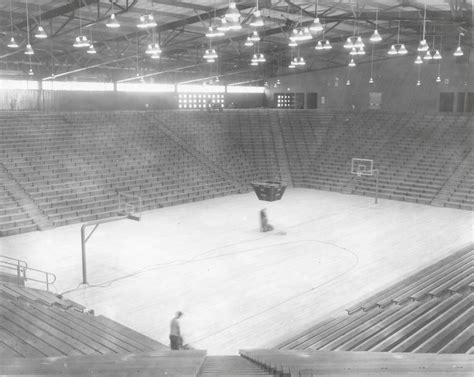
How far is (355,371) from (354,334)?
137 inches

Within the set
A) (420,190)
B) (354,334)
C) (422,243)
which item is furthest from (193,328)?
(420,190)

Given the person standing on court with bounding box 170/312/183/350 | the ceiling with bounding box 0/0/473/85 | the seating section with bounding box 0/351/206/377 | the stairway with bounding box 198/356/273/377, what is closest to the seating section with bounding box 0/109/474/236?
the ceiling with bounding box 0/0/473/85

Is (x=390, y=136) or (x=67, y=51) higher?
(x=67, y=51)

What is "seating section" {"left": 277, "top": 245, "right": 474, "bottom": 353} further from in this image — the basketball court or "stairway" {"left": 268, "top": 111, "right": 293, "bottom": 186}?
"stairway" {"left": 268, "top": 111, "right": 293, "bottom": 186}

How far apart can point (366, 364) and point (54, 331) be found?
556 centimetres

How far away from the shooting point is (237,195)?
26.7m

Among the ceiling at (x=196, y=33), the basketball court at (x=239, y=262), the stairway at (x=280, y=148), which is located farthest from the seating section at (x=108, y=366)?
the stairway at (x=280, y=148)

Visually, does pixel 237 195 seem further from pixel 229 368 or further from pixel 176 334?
pixel 229 368

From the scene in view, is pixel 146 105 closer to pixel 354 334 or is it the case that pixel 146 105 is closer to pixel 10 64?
pixel 10 64

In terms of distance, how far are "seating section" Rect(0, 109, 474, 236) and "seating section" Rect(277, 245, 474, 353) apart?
43.6 feet

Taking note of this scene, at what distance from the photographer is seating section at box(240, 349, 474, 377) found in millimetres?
5020

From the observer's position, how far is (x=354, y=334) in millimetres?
8477

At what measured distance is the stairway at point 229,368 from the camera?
5863 mm

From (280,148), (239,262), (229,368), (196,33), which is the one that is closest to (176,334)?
(229,368)
